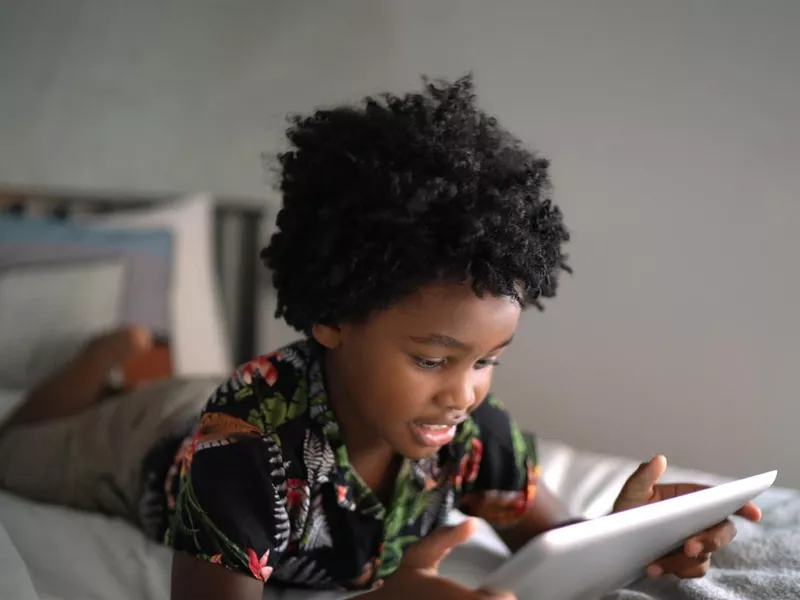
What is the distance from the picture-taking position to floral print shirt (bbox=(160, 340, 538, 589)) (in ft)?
2.51

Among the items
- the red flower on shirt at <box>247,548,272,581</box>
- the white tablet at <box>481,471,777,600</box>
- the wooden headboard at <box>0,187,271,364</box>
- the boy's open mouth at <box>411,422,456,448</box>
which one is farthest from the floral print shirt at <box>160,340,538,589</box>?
the wooden headboard at <box>0,187,271,364</box>

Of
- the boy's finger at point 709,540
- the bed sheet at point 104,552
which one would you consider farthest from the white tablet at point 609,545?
the bed sheet at point 104,552

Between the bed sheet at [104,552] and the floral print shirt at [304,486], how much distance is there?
0.22ft

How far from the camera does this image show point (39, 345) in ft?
5.10

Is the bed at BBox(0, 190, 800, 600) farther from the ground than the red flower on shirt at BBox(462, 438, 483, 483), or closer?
closer

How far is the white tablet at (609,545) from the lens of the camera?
605 millimetres

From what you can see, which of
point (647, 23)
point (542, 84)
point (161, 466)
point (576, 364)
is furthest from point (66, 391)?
point (647, 23)

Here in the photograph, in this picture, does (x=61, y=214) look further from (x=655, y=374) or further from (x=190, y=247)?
(x=655, y=374)

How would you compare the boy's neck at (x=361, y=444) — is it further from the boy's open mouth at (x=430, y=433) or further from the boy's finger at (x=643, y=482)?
the boy's finger at (x=643, y=482)

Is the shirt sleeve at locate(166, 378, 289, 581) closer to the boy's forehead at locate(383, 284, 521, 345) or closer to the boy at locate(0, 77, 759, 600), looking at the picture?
the boy at locate(0, 77, 759, 600)

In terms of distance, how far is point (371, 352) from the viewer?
0.78 m

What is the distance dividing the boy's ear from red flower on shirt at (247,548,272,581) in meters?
0.23

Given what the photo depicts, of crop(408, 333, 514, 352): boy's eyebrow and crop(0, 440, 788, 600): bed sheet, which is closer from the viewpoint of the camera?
crop(408, 333, 514, 352): boy's eyebrow

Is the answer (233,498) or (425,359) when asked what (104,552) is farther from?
(425,359)
